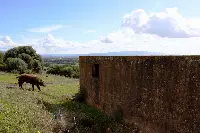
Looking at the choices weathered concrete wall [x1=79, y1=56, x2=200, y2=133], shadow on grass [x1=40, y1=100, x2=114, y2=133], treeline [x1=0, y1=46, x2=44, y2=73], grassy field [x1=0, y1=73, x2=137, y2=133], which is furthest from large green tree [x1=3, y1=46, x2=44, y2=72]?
weathered concrete wall [x1=79, y1=56, x2=200, y2=133]

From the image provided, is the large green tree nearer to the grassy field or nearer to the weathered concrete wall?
the grassy field

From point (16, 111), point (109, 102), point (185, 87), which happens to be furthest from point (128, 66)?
point (16, 111)

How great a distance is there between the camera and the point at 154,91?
366 inches

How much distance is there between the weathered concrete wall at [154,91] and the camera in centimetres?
779

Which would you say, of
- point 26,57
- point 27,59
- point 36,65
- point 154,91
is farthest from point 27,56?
point 154,91

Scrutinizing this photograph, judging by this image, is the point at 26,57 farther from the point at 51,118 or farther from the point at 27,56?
the point at 51,118

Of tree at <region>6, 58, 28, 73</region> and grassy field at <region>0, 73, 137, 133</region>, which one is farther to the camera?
tree at <region>6, 58, 28, 73</region>

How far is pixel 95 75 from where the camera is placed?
14.4m

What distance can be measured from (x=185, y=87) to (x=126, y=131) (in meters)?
3.83

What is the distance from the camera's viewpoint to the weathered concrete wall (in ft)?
25.5

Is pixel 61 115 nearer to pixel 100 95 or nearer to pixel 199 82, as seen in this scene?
pixel 100 95

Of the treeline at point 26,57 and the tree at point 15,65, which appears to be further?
the treeline at point 26,57

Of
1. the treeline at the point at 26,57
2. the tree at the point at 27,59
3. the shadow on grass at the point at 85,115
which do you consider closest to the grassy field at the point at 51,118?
the shadow on grass at the point at 85,115

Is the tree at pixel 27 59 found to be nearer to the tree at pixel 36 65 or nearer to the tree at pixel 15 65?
the tree at pixel 36 65
